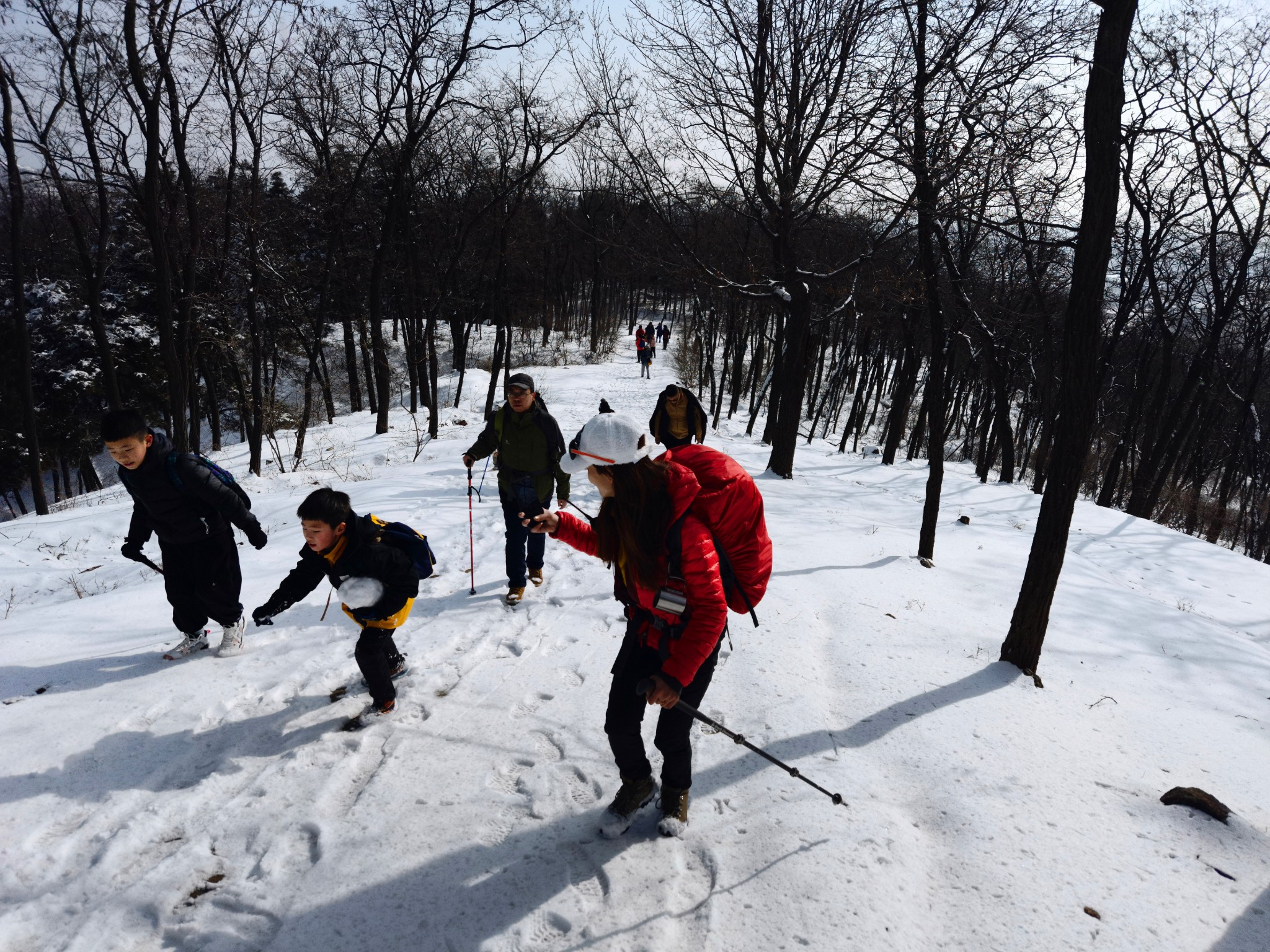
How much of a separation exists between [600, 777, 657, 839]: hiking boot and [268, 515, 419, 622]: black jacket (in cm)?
151

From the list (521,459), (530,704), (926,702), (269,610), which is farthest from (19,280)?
(926,702)

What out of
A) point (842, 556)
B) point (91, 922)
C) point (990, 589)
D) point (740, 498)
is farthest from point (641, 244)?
point (91, 922)

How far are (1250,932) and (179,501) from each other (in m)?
5.82

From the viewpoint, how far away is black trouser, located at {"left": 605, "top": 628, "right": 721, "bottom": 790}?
264 centimetres

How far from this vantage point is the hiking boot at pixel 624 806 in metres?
2.80

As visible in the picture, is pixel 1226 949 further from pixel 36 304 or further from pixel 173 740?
pixel 36 304

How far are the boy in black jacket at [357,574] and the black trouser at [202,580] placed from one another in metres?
1.08

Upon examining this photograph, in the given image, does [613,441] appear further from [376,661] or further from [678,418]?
[678,418]

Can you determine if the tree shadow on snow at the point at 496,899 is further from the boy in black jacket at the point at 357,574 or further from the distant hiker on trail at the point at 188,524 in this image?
the distant hiker on trail at the point at 188,524

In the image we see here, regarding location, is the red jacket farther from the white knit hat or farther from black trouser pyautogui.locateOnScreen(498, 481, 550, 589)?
black trouser pyautogui.locateOnScreen(498, 481, 550, 589)

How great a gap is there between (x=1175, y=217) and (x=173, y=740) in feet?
70.5

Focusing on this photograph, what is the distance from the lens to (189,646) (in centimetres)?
423

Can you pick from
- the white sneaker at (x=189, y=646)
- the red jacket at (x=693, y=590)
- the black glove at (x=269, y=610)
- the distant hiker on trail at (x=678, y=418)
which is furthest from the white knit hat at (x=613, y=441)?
the distant hiker on trail at (x=678, y=418)

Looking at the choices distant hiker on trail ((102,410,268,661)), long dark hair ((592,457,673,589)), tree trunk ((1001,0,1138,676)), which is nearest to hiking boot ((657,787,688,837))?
long dark hair ((592,457,673,589))
